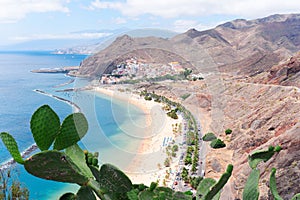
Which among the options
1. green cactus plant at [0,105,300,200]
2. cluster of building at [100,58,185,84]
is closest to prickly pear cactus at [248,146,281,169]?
green cactus plant at [0,105,300,200]

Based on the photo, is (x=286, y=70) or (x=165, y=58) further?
(x=286, y=70)

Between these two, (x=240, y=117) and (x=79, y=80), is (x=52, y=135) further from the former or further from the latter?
(x=240, y=117)

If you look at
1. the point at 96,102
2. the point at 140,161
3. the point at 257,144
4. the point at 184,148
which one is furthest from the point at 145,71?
the point at 257,144

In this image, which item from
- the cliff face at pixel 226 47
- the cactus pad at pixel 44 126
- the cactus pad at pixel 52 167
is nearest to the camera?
the cactus pad at pixel 52 167

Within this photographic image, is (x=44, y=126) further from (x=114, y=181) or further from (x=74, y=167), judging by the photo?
(x=114, y=181)

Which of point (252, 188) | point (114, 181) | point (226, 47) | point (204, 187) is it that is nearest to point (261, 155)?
point (252, 188)

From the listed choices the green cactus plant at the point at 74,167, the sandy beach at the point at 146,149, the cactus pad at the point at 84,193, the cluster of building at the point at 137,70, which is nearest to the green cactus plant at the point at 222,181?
the green cactus plant at the point at 74,167

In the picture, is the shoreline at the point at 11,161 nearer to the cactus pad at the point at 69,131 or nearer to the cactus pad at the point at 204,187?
the cactus pad at the point at 204,187
